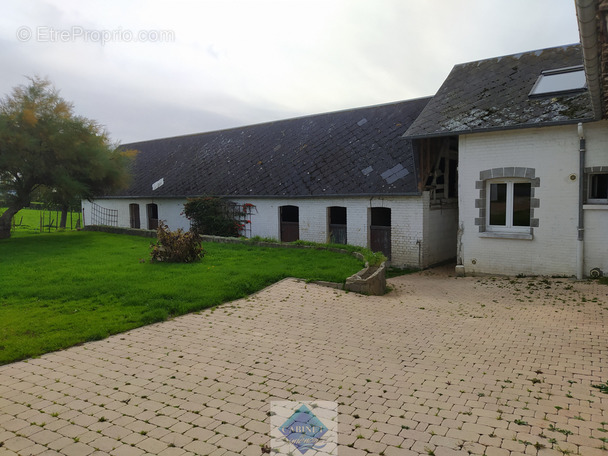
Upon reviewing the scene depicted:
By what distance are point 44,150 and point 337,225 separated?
11.5 m

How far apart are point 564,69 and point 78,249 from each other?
16648mm

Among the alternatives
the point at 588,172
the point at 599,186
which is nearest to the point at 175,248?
the point at 588,172

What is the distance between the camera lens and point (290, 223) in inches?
738

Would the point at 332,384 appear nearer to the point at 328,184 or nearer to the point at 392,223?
the point at 392,223

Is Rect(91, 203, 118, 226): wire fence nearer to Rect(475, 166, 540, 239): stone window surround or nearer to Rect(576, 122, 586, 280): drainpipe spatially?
Rect(475, 166, 540, 239): stone window surround

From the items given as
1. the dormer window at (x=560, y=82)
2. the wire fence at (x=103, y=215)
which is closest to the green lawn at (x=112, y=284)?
the dormer window at (x=560, y=82)

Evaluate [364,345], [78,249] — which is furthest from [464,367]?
[78,249]

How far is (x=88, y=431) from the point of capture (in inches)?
156

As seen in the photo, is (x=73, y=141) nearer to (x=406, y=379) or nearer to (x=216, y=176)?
(x=216, y=176)

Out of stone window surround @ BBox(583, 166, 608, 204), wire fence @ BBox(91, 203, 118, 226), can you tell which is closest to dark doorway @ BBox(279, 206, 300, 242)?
stone window surround @ BBox(583, 166, 608, 204)

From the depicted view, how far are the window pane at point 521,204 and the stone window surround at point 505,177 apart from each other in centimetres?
25

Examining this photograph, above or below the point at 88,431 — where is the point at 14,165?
above

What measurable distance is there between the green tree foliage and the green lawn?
4125 millimetres

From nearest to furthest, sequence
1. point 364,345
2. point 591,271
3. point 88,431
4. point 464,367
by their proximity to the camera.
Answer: point 88,431 → point 464,367 → point 364,345 → point 591,271
